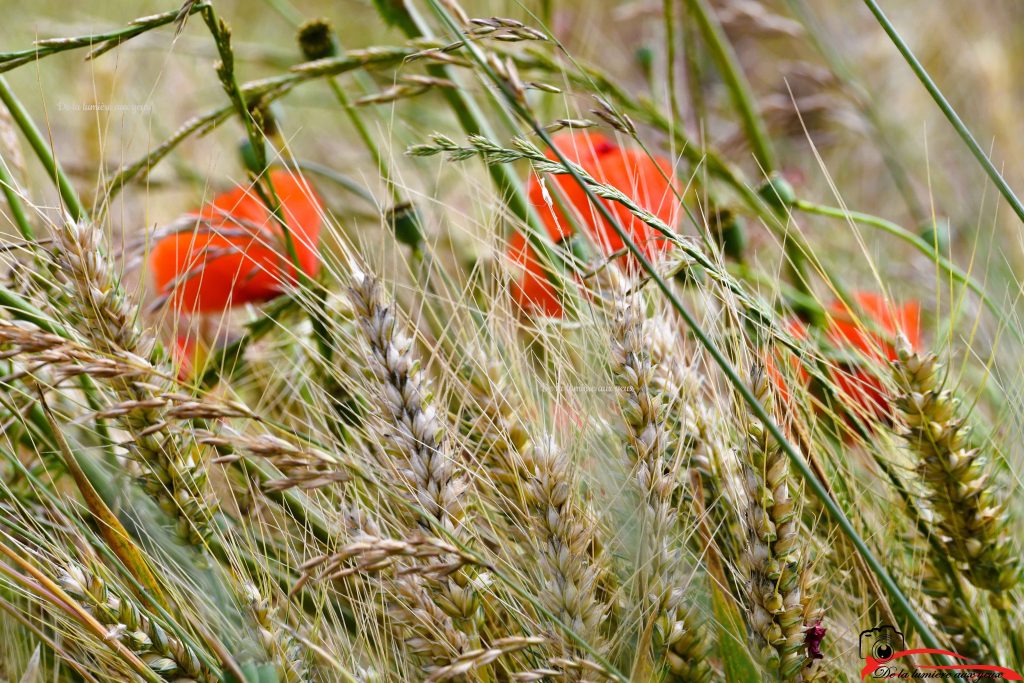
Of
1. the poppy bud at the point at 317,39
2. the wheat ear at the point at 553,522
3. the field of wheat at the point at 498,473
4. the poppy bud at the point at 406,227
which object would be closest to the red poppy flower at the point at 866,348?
the field of wheat at the point at 498,473

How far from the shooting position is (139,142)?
1223 millimetres

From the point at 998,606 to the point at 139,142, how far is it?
1.17 meters

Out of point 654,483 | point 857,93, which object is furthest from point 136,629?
point 857,93

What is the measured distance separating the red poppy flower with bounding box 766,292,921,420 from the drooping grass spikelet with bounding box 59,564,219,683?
1.08 feet

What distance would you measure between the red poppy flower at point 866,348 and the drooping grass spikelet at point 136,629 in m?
0.33

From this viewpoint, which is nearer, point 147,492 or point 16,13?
point 147,492

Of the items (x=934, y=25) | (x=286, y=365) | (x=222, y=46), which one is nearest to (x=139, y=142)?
(x=286, y=365)

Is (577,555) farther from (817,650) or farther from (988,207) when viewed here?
(988,207)

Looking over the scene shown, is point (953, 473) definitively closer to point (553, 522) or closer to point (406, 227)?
point (553, 522)

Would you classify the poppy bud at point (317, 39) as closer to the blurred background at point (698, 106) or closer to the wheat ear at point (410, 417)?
the blurred background at point (698, 106)

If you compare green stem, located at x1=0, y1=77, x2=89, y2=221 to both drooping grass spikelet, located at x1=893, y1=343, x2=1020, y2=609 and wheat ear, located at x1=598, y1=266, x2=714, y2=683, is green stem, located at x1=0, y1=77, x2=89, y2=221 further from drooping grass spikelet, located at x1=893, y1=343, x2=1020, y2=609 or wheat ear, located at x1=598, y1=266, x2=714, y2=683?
drooping grass spikelet, located at x1=893, y1=343, x2=1020, y2=609

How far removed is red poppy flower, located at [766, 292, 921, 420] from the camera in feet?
1.63

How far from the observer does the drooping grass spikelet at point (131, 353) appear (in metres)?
0.43

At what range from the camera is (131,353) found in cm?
44
